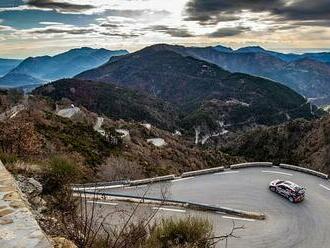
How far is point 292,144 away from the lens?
7475 centimetres

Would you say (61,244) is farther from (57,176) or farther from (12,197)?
(57,176)

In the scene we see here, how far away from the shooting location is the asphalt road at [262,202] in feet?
57.3

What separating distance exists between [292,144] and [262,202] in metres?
55.4

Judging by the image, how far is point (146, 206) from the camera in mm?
18797

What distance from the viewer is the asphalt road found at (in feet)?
57.3

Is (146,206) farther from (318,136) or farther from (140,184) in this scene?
(318,136)

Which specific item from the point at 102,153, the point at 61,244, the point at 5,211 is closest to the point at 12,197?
the point at 5,211

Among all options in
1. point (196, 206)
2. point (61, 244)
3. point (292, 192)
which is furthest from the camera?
point (292, 192)

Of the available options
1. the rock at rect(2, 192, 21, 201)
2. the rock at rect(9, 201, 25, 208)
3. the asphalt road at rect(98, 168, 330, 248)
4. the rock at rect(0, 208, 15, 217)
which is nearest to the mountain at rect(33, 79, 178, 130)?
the asphalt road at rect(98, 168, 330, 248)

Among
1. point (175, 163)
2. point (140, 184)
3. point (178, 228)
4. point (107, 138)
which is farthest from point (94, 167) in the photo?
point (178, 228)

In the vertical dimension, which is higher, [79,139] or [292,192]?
[292,192]

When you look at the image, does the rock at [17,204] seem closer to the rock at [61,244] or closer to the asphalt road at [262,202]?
the rock at [61,244]

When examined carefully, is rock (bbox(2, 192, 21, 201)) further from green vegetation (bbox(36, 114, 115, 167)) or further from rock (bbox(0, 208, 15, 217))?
green vegetation (bbox(36, 114, 115, 167))

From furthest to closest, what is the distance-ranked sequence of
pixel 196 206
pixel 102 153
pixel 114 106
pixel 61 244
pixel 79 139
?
→ pixel 114 106
pixel 79 139
pixel 102 153
pixel 196 206
pixel 61 244
